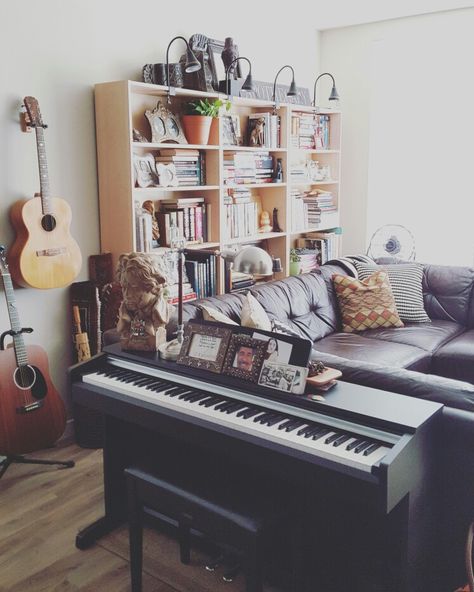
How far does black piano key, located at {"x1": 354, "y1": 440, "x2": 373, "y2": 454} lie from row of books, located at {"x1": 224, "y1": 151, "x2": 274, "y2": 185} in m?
2.64

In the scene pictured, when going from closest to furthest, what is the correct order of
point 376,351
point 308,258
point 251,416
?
1. point 251,416
2. point 376,351
3. point 308,258

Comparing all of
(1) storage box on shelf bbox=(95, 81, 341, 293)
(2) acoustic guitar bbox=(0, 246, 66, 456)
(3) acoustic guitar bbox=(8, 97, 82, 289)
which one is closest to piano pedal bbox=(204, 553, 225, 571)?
(2) acoustic guitar bbox=(0, 246, 66, 456)

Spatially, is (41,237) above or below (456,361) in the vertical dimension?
Answer: above

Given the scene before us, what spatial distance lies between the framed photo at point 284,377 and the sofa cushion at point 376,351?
1510 mm

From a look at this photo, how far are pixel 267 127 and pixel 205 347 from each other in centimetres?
260

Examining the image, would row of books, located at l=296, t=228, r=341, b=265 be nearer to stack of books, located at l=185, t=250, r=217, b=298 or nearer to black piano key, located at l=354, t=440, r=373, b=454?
stack of books, located at l=185, t=250, r=217, b=298

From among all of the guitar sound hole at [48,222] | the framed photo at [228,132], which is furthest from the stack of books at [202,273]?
the guitar sound hole at [48,222]

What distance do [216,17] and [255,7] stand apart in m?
0.49

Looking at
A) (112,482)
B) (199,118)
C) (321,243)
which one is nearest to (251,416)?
(112,482)

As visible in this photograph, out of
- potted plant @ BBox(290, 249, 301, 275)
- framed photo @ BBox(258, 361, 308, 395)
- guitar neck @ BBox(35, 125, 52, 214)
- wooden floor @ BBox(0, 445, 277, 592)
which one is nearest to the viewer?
framed photo @ BBox(258, 361, 308, 395)

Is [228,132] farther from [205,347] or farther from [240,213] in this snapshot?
[205,347]

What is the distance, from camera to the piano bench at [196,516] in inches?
63.5

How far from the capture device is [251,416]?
72.2 inches

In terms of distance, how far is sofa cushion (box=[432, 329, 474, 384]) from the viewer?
3.48 metres
